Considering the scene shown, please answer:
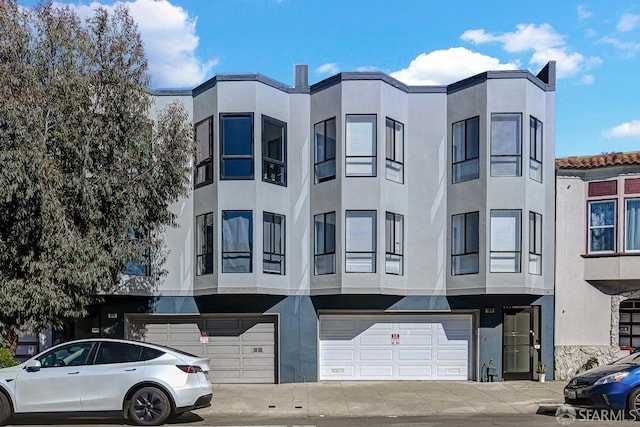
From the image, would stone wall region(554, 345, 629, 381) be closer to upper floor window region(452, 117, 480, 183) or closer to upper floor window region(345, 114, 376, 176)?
upper floor window region(452, 117, 480, 183)

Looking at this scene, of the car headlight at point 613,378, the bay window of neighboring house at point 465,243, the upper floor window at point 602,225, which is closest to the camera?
the car headlight at point 613,378

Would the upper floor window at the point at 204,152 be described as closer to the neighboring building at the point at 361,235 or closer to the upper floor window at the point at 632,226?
the neighboring building at the point at 361,235

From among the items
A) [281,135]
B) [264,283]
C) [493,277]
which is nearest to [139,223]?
[264,283]

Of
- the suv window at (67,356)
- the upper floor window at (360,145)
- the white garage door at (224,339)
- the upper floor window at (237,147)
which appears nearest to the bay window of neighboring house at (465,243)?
the upper floor window at (360,145)

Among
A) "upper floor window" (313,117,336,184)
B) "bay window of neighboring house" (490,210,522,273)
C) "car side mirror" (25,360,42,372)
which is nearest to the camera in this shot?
"car side mirror" (25,360,42,372)

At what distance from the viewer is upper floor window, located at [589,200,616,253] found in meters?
17.0

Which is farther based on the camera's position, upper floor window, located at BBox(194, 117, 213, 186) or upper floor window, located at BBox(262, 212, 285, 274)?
upper floor window, located at BBox(194, 117, 213, 186)

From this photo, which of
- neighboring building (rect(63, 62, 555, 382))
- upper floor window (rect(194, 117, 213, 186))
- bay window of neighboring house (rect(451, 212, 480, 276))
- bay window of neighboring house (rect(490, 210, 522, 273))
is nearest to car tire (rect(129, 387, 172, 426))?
neighboring building (rect(63, 62, 555, 382))

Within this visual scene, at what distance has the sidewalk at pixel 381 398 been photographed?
12.4 meters

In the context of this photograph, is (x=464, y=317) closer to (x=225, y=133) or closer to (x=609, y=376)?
(x=609, y=376)

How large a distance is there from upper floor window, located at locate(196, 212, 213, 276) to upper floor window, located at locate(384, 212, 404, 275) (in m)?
4.90

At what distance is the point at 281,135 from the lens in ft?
56.2

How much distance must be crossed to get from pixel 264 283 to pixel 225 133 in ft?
14.2

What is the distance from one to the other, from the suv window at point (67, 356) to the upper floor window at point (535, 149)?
40.0 ft
